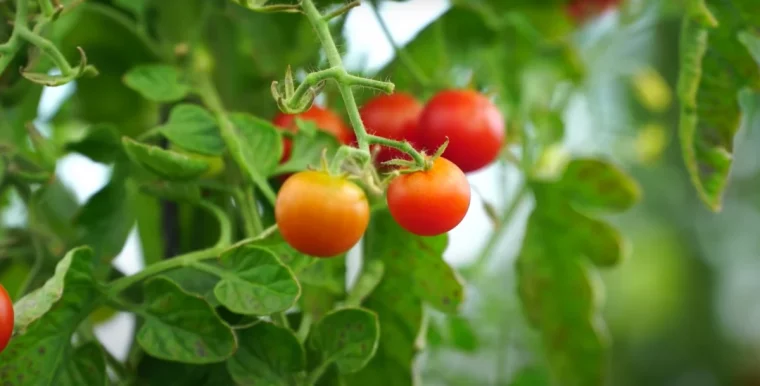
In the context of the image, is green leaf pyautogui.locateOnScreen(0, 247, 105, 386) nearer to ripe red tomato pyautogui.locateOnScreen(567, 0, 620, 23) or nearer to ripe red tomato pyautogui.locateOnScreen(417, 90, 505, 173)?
ripe red tomato pyautogui.locateOnScreen(417, 90, 505, 173)

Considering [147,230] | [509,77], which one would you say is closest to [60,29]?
[147,230]

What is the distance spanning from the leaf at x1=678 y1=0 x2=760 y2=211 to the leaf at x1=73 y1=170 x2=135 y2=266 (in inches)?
11.3

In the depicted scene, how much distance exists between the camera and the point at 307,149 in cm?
40

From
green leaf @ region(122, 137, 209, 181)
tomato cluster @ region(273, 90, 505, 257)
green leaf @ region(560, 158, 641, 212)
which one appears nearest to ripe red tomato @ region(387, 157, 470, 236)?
tomato cluster @ region(273, 90, 505, 257)

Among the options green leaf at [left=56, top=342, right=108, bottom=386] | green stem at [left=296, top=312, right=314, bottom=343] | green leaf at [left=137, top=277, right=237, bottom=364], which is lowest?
green stem at [left=296, top=312, right=314, bottom=343]

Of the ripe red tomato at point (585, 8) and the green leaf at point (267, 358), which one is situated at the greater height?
the green leaf at point (267, 358)

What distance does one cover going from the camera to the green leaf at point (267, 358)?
1.13 ft

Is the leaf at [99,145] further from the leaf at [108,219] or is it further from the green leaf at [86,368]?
the green leaf at [86,368]

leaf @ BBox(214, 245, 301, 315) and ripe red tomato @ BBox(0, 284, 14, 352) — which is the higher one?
ripe red tomato @ BBox(0, 284, 14, 352)

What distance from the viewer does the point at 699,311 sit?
2.30 meters

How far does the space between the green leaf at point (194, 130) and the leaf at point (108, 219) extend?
67mm

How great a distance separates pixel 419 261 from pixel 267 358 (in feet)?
0.32

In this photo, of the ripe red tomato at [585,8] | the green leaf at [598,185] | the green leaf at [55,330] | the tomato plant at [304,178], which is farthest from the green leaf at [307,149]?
the ripe red tomato at [585,8]

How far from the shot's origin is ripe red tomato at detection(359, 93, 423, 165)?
1.37ft
